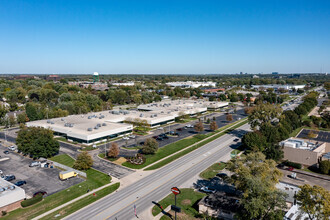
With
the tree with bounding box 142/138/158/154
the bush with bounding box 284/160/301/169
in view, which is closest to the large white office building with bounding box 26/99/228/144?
the tree with bounding box 142/138/158/154

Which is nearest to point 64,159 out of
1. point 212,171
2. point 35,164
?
point 35,164

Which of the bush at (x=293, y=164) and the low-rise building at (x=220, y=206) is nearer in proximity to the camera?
the low-rise building at (x=220, y=206)

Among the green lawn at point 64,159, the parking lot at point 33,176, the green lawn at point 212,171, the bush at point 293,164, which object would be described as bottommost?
the parking lot at point 33,176

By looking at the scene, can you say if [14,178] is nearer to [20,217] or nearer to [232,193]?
[20,217]

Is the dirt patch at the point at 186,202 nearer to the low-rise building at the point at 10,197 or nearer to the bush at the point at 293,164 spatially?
the low-rise building at the point at 10,197

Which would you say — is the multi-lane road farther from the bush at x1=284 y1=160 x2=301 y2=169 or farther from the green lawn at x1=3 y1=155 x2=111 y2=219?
the bush at x1=284 y1=160 x2=301 y2=169

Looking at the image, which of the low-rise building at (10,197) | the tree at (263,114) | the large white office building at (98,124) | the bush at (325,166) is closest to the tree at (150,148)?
the large white office building at (98,124)

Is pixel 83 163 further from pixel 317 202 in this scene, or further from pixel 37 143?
pixel 317 202
